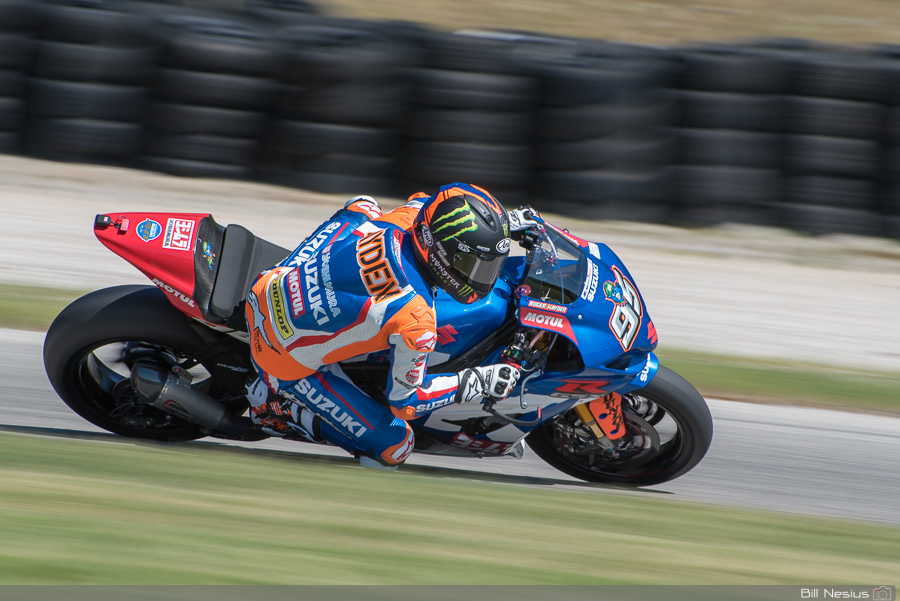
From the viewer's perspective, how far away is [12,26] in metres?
8.06

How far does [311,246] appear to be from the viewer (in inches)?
153

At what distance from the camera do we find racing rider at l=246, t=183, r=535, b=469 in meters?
3.53

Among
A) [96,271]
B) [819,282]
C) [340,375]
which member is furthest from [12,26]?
[819,282]

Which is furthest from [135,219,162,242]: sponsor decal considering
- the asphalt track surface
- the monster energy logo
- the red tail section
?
the monster energy logo

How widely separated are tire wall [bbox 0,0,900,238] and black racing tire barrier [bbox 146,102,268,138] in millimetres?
17

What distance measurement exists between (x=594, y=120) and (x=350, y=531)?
228 inches

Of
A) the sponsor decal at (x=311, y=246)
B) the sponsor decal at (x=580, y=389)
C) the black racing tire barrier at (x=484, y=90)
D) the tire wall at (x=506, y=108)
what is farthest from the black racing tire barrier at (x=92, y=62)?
the sponsor decal at (x=580, y=389)

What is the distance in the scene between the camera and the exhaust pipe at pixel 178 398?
409 cm

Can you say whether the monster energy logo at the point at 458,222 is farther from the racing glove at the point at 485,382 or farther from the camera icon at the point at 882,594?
the camera icon at the point at 882,594

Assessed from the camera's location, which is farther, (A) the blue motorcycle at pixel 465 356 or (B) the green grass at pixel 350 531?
(A) the blue motorcycle at pixel 465 356

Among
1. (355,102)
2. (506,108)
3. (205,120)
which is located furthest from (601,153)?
(205,120)

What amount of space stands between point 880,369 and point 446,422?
3.64m

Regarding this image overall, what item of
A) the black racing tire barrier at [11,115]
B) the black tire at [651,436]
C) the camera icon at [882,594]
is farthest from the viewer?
the black racing tire barrier at [11,115]

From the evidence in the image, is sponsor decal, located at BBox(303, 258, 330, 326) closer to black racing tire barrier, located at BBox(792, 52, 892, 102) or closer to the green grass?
the green grass
